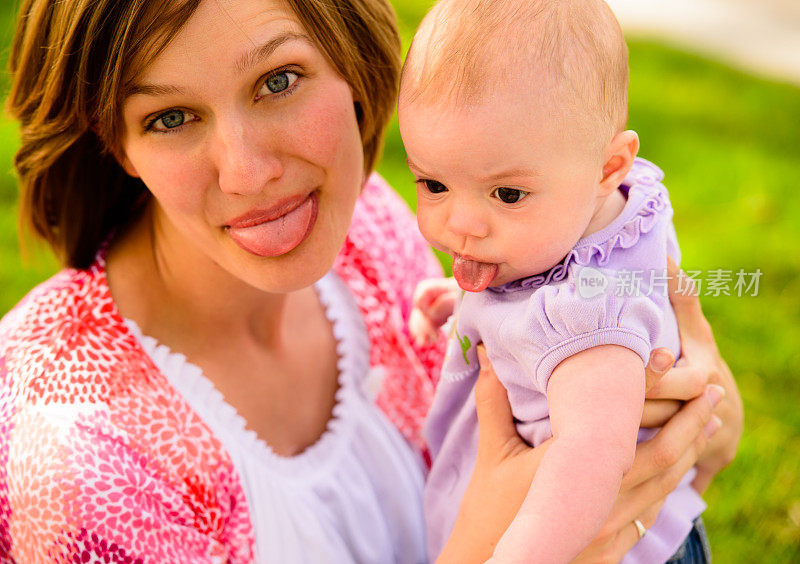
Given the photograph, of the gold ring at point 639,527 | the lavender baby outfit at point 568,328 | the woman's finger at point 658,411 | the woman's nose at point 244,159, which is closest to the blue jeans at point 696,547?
the lavender baby outfit at point 568,328

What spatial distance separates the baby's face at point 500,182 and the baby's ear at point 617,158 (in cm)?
3

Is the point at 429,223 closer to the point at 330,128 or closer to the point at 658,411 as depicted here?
the point at 330,128

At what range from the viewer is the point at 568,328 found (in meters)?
1.36

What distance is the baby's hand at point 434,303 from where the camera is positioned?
2029 millimetres

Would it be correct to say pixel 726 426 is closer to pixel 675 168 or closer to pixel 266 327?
pixel 266 327

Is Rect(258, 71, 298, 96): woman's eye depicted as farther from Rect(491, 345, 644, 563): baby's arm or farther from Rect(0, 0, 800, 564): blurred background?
Rect(0, 0, 800, 564): blurred background

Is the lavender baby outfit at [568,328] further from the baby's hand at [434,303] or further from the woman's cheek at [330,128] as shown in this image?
the woman's cheek at [330,128]

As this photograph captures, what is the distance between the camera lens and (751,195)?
453cm

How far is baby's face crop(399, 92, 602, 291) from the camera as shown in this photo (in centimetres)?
133

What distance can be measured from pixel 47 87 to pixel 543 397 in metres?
1.14

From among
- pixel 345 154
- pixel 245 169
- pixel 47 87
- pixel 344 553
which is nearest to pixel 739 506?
pixel 344 553

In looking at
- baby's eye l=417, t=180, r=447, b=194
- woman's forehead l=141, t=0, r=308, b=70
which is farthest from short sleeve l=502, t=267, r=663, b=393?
woman's forehead l=141, t=0, r=308, b=70

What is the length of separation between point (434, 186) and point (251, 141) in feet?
1.18

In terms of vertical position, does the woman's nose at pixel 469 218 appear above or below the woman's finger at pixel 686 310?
above
